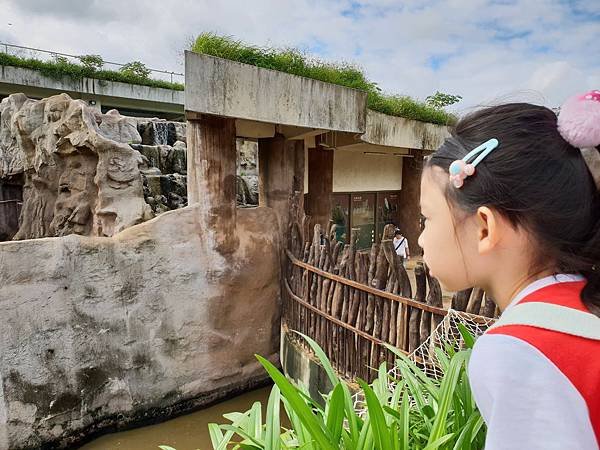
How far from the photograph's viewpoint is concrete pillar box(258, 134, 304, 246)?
5.90 meters

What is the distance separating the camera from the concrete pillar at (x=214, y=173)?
4914 mm

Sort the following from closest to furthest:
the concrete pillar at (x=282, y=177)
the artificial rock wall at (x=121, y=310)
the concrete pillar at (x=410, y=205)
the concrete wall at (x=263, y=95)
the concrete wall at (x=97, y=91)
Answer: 1. the concrete wall at (x=263, y=95)
2. the artificial rock wall at (x=121, y=310)
3. the concrete pillar at (x=282, y=177)
4. the concrete pillar at (x=410, y=205)
5. the concrete wall at (x=97, y=91)

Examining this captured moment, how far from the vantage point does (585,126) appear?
0.78 metres

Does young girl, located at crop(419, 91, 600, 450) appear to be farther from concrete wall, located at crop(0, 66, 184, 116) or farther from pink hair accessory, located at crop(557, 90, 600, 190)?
concrete wall, located at crop(0, 66, 184, 116)

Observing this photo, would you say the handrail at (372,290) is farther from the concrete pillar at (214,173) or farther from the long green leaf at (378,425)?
the long green leaf at (378,425)

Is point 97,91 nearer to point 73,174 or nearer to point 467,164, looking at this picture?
point 73,174

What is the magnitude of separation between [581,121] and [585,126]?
1cm

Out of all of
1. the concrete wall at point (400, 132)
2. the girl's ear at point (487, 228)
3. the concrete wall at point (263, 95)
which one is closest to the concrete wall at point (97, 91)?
the concrete wall at point (400, 132)

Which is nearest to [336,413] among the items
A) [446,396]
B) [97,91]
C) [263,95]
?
[446,396]

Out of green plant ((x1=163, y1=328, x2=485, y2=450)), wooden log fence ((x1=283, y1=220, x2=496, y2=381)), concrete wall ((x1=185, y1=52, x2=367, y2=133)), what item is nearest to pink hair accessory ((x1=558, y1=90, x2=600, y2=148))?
green plant ((x1=163, y1=328, x2=485, y2=450))

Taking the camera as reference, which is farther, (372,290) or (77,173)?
(77,173)

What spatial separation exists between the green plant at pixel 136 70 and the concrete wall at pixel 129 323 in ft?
65.9

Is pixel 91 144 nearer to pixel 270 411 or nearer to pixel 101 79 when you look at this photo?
pixel 270 411

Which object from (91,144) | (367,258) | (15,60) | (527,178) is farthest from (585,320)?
(15,60)
